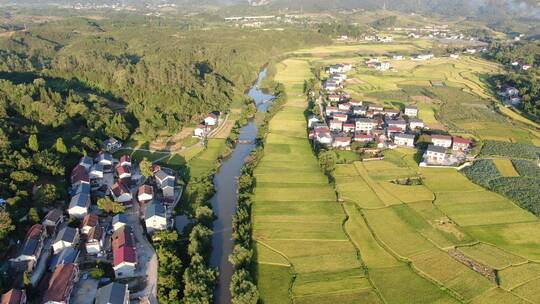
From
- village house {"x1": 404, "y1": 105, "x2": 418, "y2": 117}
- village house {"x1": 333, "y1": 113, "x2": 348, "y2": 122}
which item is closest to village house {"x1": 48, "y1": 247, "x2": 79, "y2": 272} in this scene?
village house {"x1": 333, "y1": 113, "x2": 348, "y2": 122}

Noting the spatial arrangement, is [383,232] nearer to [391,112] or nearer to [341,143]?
[341,143]

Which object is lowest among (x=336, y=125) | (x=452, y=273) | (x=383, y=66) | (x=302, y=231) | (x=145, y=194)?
A: (x=452, y=273)

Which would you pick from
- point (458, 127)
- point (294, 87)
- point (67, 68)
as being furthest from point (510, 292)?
point (67, 68)

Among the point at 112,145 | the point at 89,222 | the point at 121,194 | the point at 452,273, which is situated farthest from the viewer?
Result: the point at 112,145

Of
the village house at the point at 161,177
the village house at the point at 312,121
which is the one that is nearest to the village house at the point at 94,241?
the village house at the point at 161,177

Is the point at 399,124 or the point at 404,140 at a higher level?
the point at 399,124

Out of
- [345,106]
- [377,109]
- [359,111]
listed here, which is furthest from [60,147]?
[377,109]

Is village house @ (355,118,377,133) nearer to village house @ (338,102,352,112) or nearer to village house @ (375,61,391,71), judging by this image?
village house @ (338,102,352,112)
